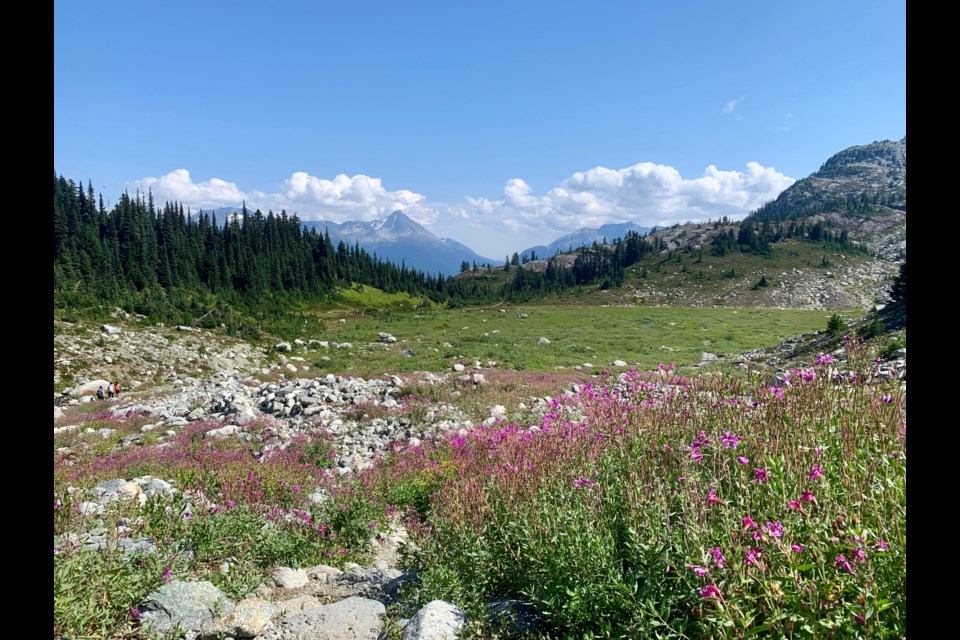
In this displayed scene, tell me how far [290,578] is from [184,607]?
1.34m

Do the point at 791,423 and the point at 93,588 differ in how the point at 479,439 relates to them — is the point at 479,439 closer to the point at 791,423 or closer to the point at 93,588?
the point at 791,423

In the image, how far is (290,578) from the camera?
5324 mm

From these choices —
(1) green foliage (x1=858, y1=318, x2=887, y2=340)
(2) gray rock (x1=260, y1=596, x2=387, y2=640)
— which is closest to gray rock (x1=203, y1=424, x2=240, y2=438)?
(2) gray rock (x1=260, y1=596, x2=387, y2=640)

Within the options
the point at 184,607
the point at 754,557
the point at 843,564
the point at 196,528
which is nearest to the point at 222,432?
the point at 196,528

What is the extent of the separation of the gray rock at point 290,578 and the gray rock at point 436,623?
205 centimetres

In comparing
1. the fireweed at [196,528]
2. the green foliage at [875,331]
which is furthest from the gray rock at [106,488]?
the green foliage at [875,331]

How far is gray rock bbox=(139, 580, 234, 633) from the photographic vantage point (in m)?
3.92

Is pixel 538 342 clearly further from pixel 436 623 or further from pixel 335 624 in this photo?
pixel 436 623

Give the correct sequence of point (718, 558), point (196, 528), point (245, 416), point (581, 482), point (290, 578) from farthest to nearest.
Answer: point (245, 416)
point (196, 528)
point (290, 578)
point (581, 482)
point (718, 558)

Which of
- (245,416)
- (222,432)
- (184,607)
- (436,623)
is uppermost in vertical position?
(436,623)

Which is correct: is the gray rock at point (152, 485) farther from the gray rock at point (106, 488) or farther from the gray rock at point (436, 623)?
the gray rock at point (436, 623)
